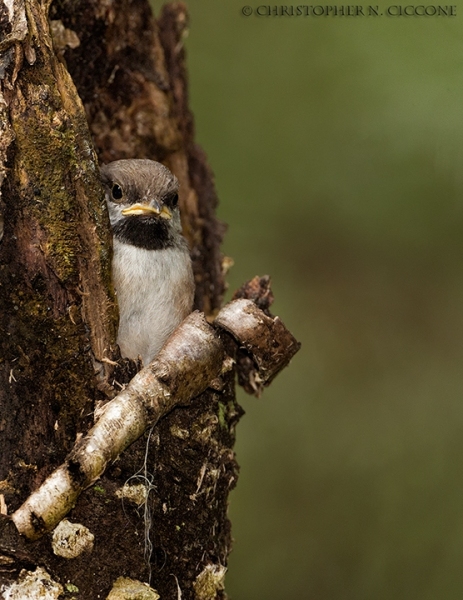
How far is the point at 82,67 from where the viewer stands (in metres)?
5.41

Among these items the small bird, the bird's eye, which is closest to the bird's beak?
the small bird

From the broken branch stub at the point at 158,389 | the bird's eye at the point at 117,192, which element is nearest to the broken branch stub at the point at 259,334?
the broken branch stub at the point at 158,389

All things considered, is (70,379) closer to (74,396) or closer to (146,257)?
(74,396)

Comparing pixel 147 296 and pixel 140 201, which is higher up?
pixel 140 201

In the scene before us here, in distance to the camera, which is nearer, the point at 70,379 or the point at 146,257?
the point at 70,379

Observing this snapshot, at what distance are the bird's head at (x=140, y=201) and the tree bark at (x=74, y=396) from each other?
2.58ft

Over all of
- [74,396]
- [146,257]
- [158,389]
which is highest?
[146,257]

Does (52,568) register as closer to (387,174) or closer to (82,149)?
(82,149)

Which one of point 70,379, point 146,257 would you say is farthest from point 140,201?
point 70,379

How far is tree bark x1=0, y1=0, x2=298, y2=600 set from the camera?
142 inches

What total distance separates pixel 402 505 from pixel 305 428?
1.12 metres

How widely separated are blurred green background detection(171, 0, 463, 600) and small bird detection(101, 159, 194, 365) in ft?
7.59

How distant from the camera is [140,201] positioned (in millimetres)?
4949

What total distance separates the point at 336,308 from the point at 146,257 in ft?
10.6
